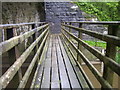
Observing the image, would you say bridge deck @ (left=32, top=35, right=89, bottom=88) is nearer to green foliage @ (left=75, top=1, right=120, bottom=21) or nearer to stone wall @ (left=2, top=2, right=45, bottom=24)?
stone wall @ (left=2, top=2, right=45, bottom=24)

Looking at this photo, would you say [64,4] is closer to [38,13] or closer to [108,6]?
[38,13]

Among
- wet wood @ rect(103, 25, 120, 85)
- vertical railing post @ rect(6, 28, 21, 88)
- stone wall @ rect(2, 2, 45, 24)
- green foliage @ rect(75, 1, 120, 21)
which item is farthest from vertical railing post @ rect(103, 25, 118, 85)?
green foliage @ rect(75, 1, 120, 21)

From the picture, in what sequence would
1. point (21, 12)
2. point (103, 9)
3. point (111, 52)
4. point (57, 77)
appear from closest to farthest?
point (111, 52) < point (57, 77) < point (21, 12) < point (103, 9)

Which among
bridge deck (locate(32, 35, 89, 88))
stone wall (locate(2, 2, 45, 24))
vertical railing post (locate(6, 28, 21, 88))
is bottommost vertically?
bridge deck (locate(32, 35, 89, 88))

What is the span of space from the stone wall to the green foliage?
7.69 ft

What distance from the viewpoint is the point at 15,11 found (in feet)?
25.5

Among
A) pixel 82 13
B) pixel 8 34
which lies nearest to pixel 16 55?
pixel 8 34

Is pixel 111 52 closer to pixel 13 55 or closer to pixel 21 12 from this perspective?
pixel 13 55

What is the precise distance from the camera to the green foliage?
346 inches

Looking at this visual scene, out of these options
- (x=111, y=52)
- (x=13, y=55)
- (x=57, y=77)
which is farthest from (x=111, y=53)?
(x=57, y=77)

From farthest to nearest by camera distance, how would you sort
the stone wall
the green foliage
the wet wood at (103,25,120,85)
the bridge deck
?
1. the green foliage
2. the stone wall
3. the bridge deck
4. the wet wood at (103,25,120,85)

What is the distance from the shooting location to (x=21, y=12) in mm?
8070

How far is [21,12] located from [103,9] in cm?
523

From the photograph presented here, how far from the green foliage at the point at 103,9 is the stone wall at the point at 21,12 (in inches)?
92.3
